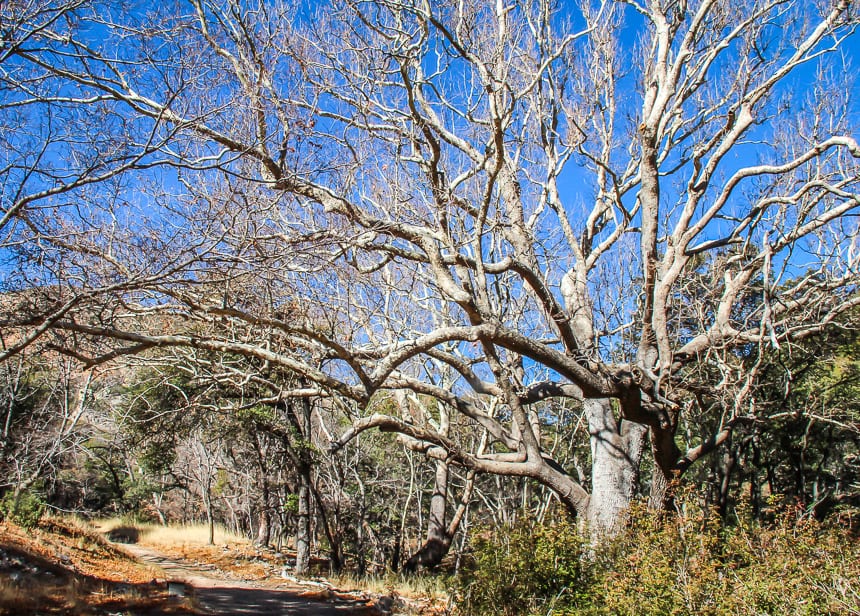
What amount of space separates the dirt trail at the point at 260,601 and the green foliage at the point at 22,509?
3674 mm

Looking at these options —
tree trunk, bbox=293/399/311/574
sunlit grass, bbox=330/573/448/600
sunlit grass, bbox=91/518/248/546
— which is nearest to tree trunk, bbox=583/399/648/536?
sunlit grass, bbox=330/573/448/600

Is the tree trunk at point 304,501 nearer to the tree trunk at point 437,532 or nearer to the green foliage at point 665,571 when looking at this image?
the tree trunk at point 437,532

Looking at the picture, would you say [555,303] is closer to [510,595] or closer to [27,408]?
[510,595]

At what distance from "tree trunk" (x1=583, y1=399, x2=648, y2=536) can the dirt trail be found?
3.63m

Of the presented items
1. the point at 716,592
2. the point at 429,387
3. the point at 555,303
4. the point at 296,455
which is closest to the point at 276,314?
the point at 429,387

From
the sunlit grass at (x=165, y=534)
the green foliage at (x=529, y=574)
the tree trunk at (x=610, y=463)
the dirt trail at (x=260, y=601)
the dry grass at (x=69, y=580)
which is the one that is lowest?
the dirt trail at (x=260, y=601)

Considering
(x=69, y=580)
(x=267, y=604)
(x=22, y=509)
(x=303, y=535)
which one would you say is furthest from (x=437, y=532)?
(x=22, y=509)

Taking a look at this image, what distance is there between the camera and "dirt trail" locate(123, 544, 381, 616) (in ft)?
28.9

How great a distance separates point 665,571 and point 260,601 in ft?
24.1

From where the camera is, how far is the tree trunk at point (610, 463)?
764 cm

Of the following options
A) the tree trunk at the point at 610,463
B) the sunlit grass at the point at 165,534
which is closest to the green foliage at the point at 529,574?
the tree trunk at the point at 610,463

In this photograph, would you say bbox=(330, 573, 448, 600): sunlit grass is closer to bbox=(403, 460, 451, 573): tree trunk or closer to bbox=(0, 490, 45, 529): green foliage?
bbox=(403, 460, 451, 573): tree trunk

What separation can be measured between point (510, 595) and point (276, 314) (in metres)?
3.77

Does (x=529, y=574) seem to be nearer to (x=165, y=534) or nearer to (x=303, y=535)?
(x=303, y=535)
